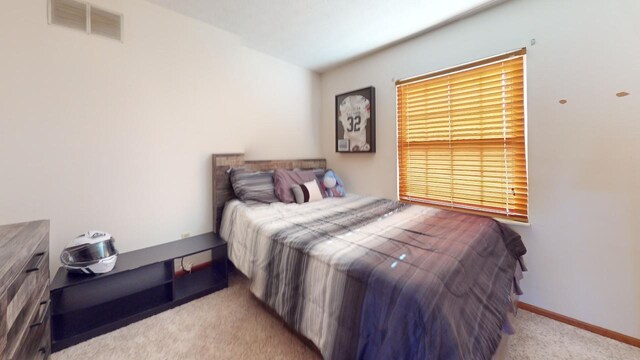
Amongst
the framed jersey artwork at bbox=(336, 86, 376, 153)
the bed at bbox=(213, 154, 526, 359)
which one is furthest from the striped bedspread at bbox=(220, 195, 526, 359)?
the framed jersey artwork at bbox=(336, 86, 376, 153)

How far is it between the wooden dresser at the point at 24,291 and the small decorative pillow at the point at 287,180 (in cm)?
168

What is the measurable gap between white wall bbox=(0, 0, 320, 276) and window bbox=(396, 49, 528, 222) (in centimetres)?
185

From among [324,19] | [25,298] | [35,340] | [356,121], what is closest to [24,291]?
[25,298]

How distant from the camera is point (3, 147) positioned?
158 cm

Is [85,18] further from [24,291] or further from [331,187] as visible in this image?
[331,187]

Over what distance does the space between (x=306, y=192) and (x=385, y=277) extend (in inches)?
65.5

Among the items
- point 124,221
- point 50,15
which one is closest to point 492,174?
point 124,221

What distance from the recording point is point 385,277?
3.58ft

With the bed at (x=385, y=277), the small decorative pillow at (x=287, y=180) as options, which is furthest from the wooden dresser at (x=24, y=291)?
the small decorative pillow at (x=287, y=180)

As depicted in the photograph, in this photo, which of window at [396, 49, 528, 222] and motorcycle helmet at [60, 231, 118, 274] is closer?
motorcycle helmet at [60, 231, 118, 274]

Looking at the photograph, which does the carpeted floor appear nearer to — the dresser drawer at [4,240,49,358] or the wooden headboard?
the dresser drawer at [4,240,49,358]

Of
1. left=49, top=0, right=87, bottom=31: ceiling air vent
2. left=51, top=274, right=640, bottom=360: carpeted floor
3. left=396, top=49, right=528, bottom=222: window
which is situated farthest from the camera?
left=396, top=49, right=528, bottom=222: window

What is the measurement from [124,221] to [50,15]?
5.14ft

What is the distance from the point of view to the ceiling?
205 cm
